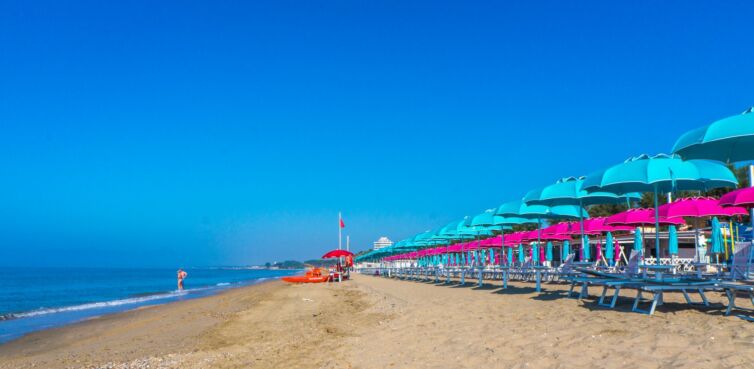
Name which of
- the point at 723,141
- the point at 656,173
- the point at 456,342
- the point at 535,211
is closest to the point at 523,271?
the point at 535,211

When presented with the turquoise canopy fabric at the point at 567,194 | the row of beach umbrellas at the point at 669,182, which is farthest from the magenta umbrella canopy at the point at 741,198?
the turquoise canopy fabric at the point at 567,194

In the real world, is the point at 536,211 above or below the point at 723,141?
below

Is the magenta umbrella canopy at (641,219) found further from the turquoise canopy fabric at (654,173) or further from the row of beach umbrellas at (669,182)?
the turquoise canopy fabric at (654,173)

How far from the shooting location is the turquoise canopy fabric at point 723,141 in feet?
21.0

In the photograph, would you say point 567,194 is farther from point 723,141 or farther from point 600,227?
point 600,227

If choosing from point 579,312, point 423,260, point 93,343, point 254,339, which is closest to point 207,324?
point 93,343

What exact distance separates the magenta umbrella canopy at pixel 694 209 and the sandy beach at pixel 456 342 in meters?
4.98

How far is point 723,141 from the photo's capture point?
22.8 ft

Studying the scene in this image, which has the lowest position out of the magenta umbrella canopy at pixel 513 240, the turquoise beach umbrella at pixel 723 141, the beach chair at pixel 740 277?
the beach chair at pixel 740 277

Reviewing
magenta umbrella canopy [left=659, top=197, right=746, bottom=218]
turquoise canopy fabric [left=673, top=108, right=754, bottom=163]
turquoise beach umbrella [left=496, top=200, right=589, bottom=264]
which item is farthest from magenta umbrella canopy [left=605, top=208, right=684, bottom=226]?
turquoise canopy fabric [left=673, top=108, right=754, bottom=163]

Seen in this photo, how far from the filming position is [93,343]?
1062cm

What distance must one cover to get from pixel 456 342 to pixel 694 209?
10.1m

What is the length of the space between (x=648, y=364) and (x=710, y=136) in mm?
3694

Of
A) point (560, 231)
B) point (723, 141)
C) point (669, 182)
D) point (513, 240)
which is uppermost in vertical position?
point (723, 141)
